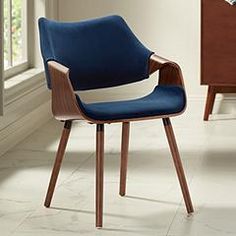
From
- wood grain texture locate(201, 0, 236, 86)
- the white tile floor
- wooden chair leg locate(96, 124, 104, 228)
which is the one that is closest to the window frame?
the white tile floor

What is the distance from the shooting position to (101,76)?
11.1ft

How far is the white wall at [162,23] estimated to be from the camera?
5488 mm

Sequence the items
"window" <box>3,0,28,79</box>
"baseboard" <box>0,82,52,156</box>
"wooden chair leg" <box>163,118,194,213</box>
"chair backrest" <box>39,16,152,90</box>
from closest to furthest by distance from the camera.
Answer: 1. "wooden chair leg" <box>163,118,194,213</box>
2. "chair backrest" <box>39,16,152,90</box>
3. "baseboard" <box>0,82,52,156</box>
4. "window" <box>3,0,28,79</box>

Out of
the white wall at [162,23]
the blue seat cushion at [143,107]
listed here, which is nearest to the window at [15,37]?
the white wall at [162,23]

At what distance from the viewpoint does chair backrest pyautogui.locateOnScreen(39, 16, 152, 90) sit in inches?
129

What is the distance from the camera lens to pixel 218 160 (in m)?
4.10

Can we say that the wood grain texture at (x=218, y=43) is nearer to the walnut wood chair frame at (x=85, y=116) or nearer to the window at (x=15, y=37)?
the window at (x=15, y=37)

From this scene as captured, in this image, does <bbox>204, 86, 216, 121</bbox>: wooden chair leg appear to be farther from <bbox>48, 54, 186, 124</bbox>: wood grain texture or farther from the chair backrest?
<bbox>48, 54, 186, 124</bbox>: wood grain texture

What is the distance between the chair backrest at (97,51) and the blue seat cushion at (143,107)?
0.68ft

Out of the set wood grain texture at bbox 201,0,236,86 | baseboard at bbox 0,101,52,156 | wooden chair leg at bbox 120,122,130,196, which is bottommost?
baseboard at bbox 0,101,52,156

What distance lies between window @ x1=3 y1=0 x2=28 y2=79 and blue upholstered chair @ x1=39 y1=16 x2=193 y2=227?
149cm

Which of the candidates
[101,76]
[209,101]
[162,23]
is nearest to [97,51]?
[101,76]

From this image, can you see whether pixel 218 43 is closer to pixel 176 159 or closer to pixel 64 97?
pixel 176 159

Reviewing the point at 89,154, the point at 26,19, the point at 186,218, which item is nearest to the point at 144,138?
the point at 89,154
